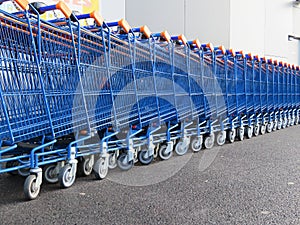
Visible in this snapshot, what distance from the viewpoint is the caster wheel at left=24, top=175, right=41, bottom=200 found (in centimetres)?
314

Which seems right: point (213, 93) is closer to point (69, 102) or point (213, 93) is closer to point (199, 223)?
point (69, 102)

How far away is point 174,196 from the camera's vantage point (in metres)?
3.28

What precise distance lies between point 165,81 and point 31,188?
96.7 inches

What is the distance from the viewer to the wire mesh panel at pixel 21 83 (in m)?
3.11

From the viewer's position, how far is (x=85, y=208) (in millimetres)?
2971

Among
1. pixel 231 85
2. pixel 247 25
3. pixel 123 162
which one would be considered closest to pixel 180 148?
pixel 123 162

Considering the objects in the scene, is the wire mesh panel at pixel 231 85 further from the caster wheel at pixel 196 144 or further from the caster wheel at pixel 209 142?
the caster wheel at pixel 196 144

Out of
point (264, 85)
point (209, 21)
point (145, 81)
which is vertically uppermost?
point (209, 21)

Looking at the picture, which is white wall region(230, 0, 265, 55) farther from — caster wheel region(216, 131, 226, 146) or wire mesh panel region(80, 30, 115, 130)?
wire mesh panel region(80, 30, 115, 130)

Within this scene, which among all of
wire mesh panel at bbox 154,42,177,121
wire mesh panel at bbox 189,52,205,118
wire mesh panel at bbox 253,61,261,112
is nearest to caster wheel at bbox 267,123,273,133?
wire mesh panel at bbox 253,61,261,112

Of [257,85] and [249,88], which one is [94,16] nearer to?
[249,88]

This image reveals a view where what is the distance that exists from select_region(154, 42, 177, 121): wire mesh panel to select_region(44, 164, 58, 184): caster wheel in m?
1.65

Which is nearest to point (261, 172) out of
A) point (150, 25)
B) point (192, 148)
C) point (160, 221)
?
point (192, 148)

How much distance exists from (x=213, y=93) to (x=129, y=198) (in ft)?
10.4
